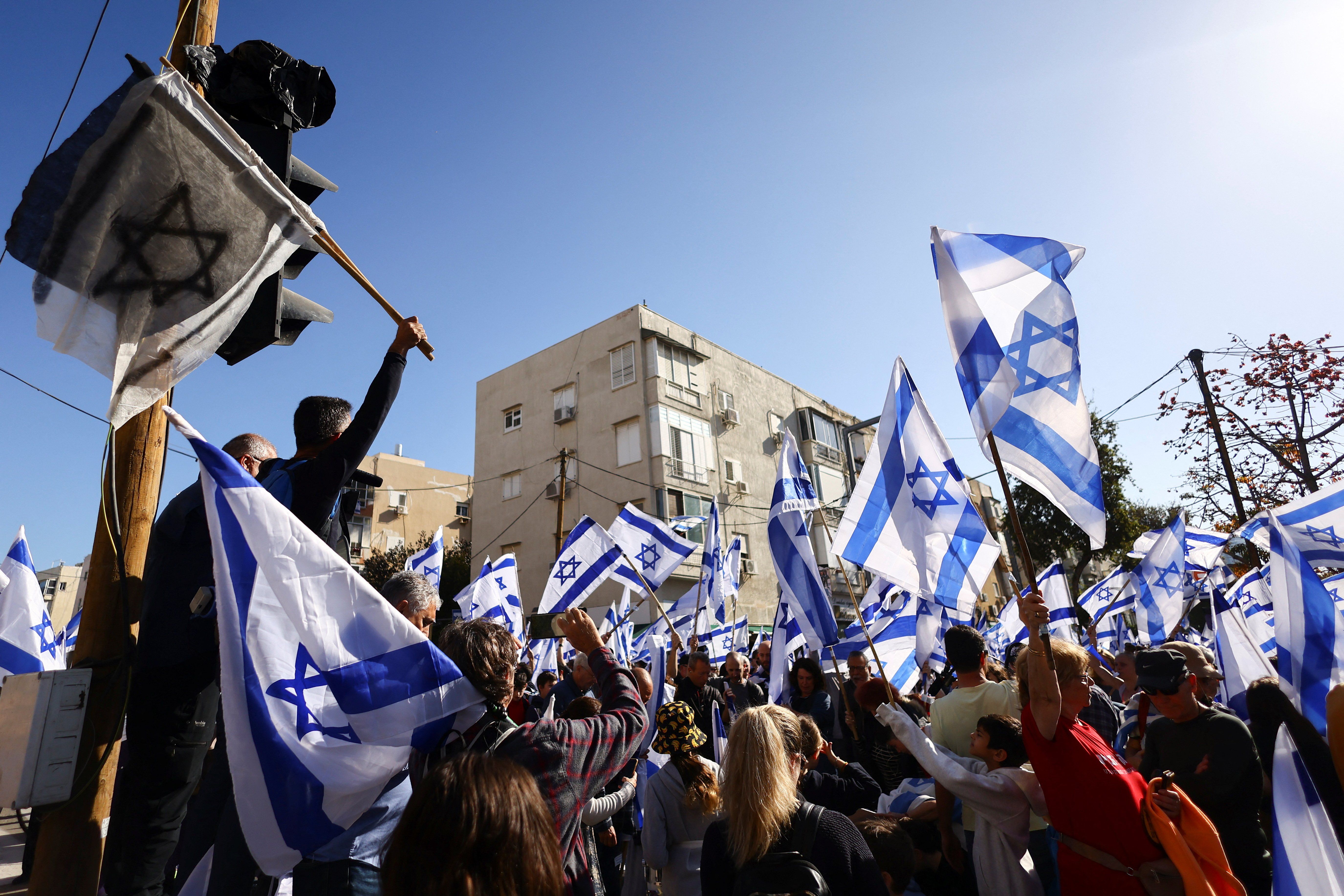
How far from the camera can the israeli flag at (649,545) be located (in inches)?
401

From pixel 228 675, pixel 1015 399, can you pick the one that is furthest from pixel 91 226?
pixel 1015 399

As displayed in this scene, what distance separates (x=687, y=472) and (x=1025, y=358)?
86.2ft

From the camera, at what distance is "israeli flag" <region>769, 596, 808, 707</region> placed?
280 inches

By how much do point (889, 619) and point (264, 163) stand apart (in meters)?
8.80

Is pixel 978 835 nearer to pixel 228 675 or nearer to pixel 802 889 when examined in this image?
pixel 802 889

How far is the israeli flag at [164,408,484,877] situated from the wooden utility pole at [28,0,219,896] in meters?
0.39

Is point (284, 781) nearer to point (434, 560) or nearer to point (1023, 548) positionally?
point (1023, 548)

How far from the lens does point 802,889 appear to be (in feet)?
7.86

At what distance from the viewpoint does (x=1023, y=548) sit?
305cm

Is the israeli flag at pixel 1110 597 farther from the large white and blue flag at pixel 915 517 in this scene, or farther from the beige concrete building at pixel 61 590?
the beige concrete building at pixel 61 590

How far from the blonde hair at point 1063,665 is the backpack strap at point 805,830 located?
46.8 inches

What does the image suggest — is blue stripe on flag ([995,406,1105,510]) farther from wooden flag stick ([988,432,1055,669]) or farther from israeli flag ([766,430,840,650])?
israeli flag ([766,430,840,650])

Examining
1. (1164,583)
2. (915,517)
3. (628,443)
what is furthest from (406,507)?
(915,517)

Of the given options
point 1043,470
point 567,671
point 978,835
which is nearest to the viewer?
point 978,835
